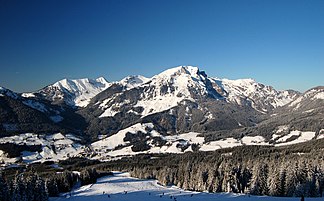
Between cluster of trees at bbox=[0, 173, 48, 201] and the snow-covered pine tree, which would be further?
cluster of trees at bbox=[0, 173, 48, 201]

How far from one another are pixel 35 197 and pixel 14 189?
7484 millimetres

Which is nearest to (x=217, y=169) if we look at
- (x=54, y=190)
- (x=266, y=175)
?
(x=266, y=175)

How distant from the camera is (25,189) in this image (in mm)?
93750

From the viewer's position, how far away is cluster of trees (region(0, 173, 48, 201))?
88613 mm

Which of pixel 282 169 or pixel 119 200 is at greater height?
pixel 282 169

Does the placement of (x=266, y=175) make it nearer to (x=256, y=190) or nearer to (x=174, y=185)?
(x=256, y=190)

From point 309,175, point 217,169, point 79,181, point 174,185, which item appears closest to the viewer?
point 309,175

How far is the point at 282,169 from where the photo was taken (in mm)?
114188

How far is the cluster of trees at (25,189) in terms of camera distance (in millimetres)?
88613

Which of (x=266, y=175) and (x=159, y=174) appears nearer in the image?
(x=266, y=175)

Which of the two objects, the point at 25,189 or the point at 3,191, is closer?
the point at 3,191

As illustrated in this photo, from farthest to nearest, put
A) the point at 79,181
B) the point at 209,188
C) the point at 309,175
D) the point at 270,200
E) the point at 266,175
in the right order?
the point at 79,181
the point at 209,188
the point at 266,175
the point at 309,175
the point at 270,200

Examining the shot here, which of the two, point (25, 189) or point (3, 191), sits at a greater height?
point (3, 191)

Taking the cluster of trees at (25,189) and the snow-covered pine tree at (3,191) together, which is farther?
the cluster of trees at (25,189)
